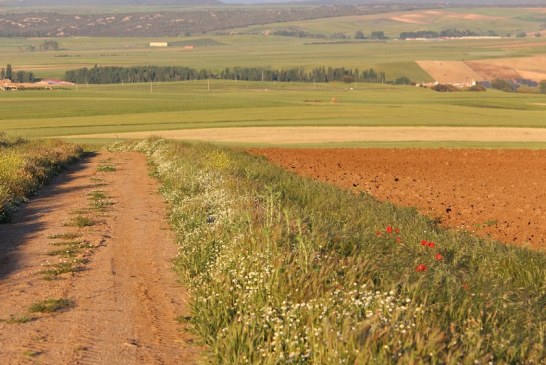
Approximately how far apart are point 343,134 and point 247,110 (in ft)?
75.9

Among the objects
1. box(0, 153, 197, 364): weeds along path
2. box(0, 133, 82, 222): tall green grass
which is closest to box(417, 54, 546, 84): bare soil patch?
box(0, 133, 82, 222): tall green grass

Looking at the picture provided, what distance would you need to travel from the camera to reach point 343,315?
7.39 metres

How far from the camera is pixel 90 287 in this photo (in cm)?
1030

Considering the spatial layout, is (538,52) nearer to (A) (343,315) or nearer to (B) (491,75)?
(B) (491,75)

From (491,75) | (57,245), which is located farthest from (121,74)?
(57,245)

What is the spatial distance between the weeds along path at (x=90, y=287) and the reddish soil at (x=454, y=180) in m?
6.25

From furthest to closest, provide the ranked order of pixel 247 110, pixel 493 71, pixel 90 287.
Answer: pixel 493 71, pixel 247 110, pixel 90 287

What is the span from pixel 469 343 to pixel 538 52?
199 m

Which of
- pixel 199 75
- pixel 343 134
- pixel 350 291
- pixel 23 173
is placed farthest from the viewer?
pixel 199 75

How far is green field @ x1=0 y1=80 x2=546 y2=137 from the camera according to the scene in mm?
62688

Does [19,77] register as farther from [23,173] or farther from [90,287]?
[90,287]

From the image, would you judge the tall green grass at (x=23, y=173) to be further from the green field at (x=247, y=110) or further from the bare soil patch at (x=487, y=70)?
the bare soil patch at (x=487, y=70)

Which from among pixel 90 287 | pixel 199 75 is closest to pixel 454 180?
pixel 90 287

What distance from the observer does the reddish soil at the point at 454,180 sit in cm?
1847
